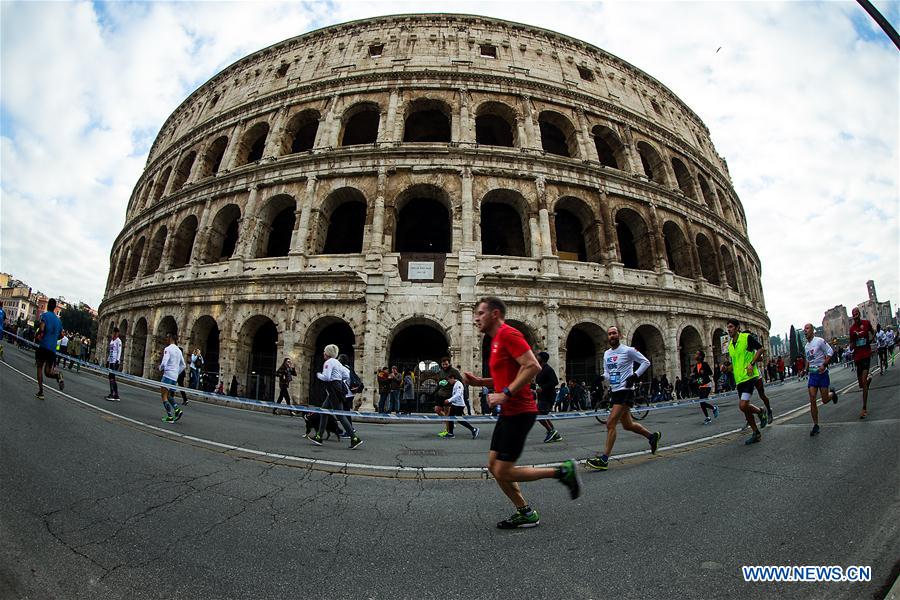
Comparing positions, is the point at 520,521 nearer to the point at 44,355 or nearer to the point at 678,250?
the point at 44,355

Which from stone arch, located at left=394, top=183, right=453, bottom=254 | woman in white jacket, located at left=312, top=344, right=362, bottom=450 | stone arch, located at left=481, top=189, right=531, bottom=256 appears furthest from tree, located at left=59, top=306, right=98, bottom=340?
woman in white jacket, located at left=312, top=344, right=362, bottom=450

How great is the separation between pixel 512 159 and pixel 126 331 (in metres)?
23.1

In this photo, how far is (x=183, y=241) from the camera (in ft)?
65.2

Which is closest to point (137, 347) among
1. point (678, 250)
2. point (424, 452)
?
point (424, 452)

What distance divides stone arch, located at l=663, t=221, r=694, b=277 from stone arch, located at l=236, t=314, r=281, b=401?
65.7 feet

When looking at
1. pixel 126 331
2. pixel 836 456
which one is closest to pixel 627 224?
pixel 836 456

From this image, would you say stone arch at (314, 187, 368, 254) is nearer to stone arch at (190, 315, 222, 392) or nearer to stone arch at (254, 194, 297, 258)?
stone arch at (254, 194, 297, 258)

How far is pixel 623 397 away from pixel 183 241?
23174 millimetres

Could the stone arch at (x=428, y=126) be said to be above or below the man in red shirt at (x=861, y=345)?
above

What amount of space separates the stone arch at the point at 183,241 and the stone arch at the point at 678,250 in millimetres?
25563

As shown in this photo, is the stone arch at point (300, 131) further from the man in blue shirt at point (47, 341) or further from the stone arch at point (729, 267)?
the stone arch at point (729, 267)

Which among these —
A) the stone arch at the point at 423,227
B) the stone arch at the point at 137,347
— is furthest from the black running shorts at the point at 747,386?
the stone arch at the point at 137,347

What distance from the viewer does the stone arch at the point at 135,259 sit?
2257 cm

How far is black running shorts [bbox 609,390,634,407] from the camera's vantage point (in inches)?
192
